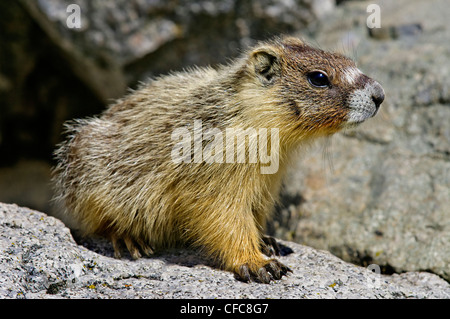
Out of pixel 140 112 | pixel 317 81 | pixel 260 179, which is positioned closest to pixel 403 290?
pixel 260 179

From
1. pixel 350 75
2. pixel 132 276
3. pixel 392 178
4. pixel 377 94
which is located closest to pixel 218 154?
pixel 132 276

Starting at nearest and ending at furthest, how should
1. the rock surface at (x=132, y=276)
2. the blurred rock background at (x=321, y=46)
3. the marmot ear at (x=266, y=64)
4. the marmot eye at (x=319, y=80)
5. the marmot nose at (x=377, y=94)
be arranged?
the rock surface at (x=132, y=276)
the marmot nose at (x=377, y=94)
the marmot eye at (x=319, y=80)
the marmot ear at (x=266, y=64)
the blurred rock background at (x=321, y=46)

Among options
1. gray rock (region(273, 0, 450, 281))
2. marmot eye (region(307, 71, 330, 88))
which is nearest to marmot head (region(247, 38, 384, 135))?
marmot eye (region(307, 71, 330, 88))

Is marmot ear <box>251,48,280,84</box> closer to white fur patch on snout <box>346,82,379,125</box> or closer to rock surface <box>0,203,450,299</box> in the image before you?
white fur patch on snout <box>346,82,379,125</box>

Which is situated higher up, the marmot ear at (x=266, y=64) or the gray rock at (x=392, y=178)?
the marmot ear at (x=266, y=64)

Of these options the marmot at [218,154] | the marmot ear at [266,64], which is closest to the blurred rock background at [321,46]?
the marmot at [218,154]

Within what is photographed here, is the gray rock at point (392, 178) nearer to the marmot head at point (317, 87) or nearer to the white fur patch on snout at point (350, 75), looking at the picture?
the marmot head at point (317, 87)

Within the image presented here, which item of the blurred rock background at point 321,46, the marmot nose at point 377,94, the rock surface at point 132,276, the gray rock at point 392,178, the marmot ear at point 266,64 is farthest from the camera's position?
the blurred rock background at point 321,46
